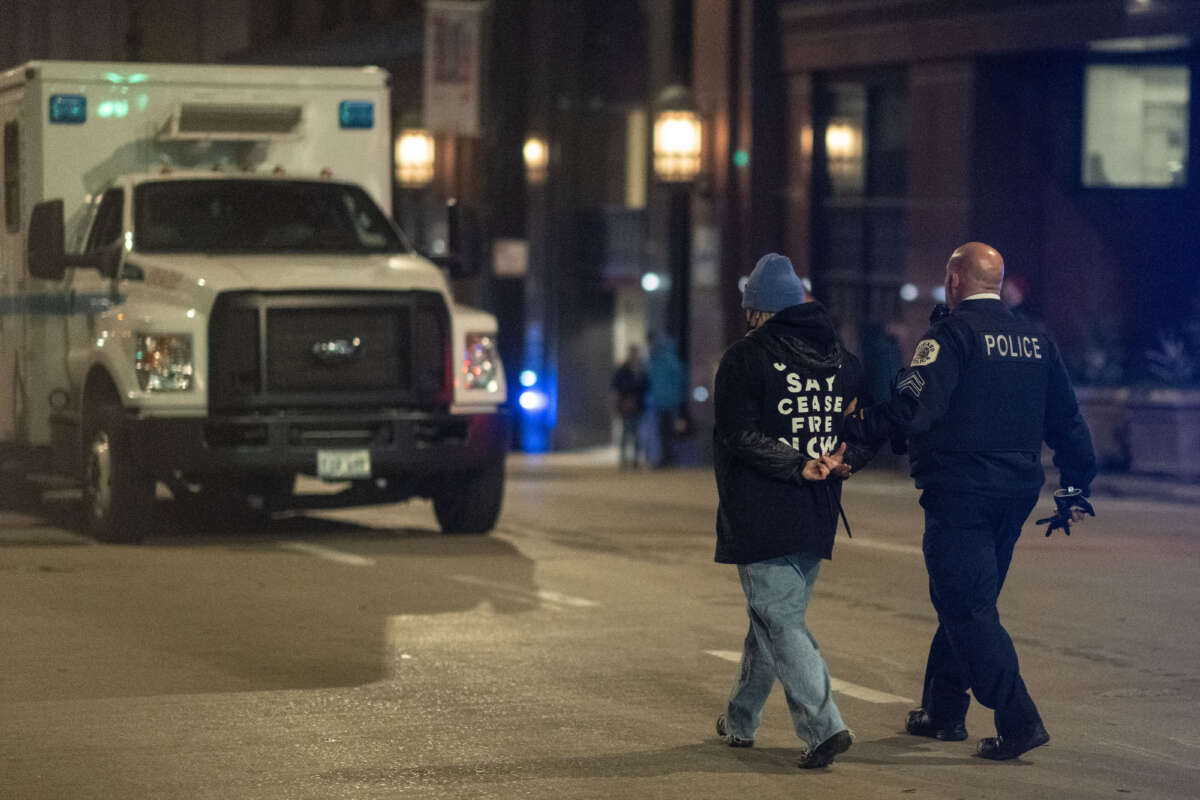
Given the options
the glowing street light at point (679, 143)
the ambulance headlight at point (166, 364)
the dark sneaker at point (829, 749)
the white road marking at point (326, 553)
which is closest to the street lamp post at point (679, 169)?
the glowing street light at point (679, 143)

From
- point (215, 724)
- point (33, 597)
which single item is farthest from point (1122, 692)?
point (33, 597)

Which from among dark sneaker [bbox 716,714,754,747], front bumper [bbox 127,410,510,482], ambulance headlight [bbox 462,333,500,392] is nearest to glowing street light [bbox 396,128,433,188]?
ambulance headlight [bbox 462,333,500,392]

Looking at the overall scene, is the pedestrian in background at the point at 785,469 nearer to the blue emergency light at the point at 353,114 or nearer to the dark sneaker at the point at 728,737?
the dark sneaker at the point at 728,737

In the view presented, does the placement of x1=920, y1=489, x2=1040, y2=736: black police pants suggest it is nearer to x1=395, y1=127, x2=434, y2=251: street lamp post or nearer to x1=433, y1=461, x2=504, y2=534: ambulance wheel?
x1=433, y1=461, x2=504, y2=534: ambulance wheel

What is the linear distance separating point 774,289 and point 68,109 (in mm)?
8995

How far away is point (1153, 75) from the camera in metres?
24.1

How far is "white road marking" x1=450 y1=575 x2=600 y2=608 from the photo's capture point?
11719 millimetres

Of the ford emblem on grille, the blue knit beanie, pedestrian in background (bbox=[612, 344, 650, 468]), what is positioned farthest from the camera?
pedestrian in background (bbox=[612, 344, 650, 468])

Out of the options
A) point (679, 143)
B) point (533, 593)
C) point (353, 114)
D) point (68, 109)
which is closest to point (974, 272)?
point (533, 593)

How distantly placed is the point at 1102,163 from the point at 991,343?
57.2ft

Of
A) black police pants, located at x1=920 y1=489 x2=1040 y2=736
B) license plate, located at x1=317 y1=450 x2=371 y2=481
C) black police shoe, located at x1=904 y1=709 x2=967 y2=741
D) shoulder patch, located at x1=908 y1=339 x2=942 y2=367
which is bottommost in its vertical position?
black police shoe, located at x1=904 y1=709 x2=967 y2=741

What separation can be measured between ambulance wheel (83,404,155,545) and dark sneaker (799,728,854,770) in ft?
24.0

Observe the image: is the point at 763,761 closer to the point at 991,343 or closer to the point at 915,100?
the point at 991,343

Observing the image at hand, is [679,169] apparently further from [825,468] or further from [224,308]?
[825,468]
